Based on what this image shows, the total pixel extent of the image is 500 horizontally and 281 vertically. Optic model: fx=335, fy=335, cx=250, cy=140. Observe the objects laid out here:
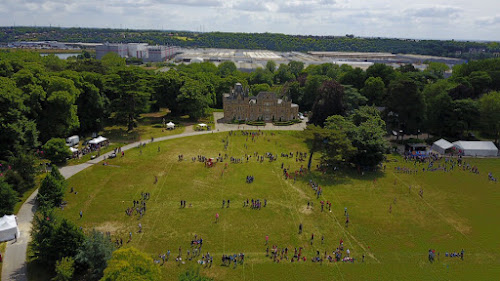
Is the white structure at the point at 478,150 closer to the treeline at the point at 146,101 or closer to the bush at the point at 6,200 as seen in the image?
the treeline at the point at 146,101

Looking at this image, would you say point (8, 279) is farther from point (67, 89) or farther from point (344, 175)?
point (344, 175)

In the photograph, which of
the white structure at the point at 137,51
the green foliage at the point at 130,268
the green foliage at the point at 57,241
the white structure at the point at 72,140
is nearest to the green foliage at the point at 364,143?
the green foliage at the point at 130,268

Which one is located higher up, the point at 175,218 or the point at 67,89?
the point at 67,89

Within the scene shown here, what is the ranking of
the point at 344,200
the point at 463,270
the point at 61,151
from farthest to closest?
the point at 61,151, the point at 344,200, the point at 463,270

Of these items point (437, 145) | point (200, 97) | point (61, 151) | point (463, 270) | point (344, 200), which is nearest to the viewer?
point (463, 270)

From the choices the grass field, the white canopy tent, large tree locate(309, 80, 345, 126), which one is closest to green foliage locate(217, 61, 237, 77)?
large tree locate(309, 80, 345, 126)

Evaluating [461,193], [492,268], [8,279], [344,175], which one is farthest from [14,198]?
[461,193]

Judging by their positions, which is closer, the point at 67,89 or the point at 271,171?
the point at 271,171
